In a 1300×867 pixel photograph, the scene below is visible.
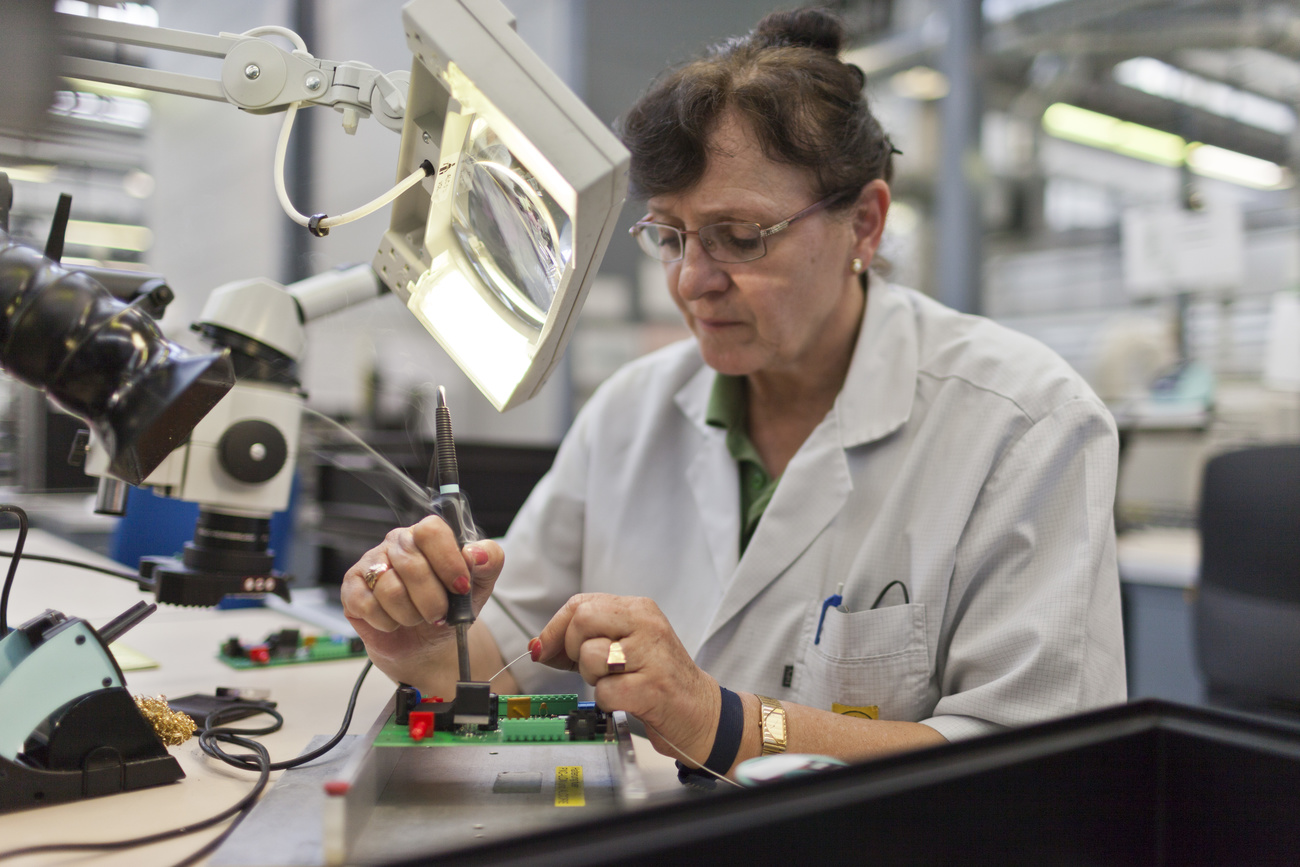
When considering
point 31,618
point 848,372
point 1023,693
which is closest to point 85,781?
point 31,618

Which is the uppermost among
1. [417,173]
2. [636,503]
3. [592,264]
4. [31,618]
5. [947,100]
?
[947,100]

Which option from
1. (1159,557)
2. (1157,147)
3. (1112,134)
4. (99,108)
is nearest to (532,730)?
(99,108)

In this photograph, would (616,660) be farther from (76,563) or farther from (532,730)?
(76,563)

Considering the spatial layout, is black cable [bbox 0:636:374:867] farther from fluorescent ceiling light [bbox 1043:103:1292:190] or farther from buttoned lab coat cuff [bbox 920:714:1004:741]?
fluorescent ceiling light [bbox 1043:103:1292:190]

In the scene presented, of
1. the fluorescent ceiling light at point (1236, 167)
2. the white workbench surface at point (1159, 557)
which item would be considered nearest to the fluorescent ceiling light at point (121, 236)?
the white workbench surface at point (1159, 557)

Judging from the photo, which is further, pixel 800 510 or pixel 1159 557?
pixel 1159 557

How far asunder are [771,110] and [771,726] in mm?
697

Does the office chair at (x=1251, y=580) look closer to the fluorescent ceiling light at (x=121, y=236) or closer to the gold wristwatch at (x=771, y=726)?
the gold wristwatch at (x=771, y=726)

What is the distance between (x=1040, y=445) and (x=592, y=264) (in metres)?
0.62

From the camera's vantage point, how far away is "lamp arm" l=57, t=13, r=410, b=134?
78cm

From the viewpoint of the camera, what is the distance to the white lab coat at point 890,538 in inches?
36.0

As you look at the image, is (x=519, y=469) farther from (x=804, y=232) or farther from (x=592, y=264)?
(x=592, y=264)

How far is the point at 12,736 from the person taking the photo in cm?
68

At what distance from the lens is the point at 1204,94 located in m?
3.02
